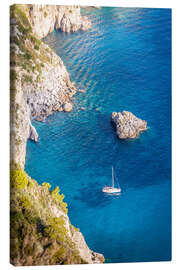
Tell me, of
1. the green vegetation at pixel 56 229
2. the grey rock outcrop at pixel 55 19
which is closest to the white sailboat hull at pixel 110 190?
the green vegetation at pixel 56 229

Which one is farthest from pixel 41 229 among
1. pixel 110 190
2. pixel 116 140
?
pixel 116 140

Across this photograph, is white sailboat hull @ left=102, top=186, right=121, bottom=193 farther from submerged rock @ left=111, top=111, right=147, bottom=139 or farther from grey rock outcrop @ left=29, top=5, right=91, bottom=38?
grey rock outcrop @ left=29, top=5, right=91, bottom=38

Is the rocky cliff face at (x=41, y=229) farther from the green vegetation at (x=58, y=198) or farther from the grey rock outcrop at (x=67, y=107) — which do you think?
the grey rock outcrop at (x=67, y=107)

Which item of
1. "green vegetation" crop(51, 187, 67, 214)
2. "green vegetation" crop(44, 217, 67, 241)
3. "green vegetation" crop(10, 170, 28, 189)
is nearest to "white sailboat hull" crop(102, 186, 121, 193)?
"green vegetation" crop(51, 187, 67, 214)

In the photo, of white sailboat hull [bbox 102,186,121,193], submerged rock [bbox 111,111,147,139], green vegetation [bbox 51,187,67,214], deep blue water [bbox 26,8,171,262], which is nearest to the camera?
green vegetation [bbox 51,187,67,214]

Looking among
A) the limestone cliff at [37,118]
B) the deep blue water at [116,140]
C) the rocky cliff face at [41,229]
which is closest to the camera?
the rocky cliff face at [41,229]

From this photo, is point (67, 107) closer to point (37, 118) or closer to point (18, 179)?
point (37, 118)
